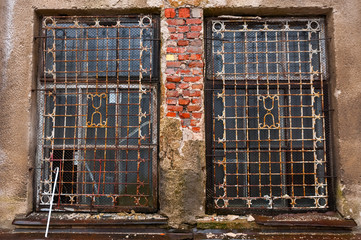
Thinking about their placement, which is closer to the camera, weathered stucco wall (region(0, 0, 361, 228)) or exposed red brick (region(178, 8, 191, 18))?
weathered stucco wall (region(0, 0, 361, 228))

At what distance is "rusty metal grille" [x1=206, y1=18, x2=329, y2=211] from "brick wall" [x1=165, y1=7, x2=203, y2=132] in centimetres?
16

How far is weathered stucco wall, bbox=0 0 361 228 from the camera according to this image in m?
2.83

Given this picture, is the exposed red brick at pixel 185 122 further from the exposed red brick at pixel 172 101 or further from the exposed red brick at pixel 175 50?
the exposed red brick at pixel 175 50

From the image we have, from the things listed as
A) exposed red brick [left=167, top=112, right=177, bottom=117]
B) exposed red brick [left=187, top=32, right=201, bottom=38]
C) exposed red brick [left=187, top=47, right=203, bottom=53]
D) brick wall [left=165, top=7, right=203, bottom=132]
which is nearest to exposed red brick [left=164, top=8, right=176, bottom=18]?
brick wall [left=165, top=7, right=203, bottom=132]

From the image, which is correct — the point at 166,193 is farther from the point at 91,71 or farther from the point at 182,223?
the point at 91,71

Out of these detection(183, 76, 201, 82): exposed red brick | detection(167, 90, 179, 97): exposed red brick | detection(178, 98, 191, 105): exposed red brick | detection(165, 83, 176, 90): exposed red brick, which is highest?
detection(183, 76, 201, 82): exposed red brick

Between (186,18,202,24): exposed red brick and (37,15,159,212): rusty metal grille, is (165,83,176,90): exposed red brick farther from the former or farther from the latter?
(186,18,202,24): exposed red brick

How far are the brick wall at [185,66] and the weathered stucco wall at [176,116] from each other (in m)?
0.06

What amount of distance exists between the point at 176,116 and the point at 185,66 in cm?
50

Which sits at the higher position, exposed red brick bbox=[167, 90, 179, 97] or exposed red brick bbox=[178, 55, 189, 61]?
exposed red brick bbox=[178, 55, 189, 61]

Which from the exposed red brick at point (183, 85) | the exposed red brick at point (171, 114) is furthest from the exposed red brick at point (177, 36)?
the exposed red brick at point (171, 114)

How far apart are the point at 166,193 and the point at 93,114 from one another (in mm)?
1091

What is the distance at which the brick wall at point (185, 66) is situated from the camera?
2.89 meters

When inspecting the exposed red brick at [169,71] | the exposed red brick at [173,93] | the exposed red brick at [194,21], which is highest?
the exposed red brick at [194,21]
